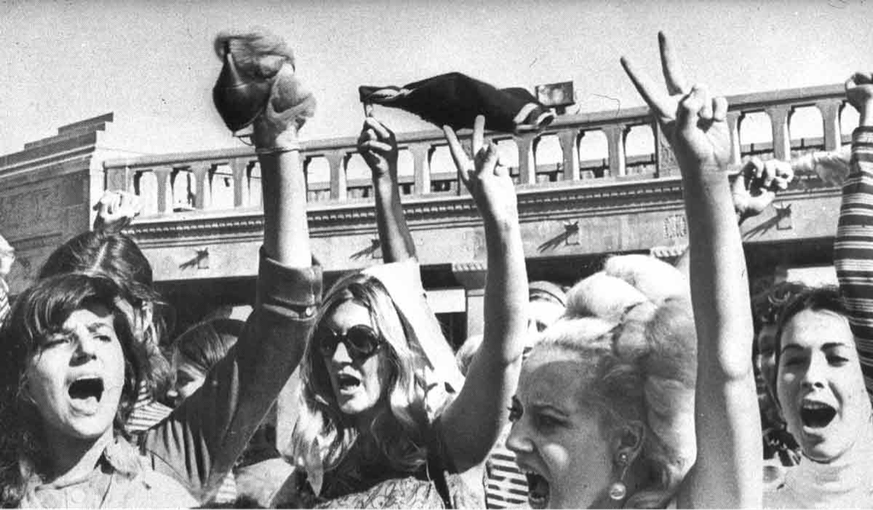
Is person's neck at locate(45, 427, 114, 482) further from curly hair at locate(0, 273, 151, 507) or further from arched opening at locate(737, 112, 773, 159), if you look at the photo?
arched opening at locate(737, 112, 773, 159)

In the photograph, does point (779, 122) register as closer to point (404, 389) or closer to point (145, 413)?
point (404, 389)

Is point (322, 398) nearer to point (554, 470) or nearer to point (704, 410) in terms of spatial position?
point (554, 470)

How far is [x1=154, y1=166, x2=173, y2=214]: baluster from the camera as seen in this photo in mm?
4715

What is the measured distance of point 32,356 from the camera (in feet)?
12.4

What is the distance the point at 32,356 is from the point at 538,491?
1.60 metres

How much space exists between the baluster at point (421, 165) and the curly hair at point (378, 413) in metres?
0.85

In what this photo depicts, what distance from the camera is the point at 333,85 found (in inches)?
175

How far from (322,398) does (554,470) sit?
0.82 m

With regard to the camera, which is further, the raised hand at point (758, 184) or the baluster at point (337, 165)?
the baluster at point (337, 165)

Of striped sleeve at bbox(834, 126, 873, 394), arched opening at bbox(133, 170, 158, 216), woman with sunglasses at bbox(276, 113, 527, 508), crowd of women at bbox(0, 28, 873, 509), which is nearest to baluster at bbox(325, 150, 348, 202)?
crowd of women at bbox(0, 28, 873, 509)

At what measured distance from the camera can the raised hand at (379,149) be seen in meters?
3.86

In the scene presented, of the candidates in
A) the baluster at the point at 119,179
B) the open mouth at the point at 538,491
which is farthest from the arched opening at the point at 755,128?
the baluster at the point at 119,179

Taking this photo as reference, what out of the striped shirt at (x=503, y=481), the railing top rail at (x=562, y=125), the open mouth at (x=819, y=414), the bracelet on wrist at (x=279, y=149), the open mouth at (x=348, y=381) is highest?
the railing top rail at (x=562, y=125)

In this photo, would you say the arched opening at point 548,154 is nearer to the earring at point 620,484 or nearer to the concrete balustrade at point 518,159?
the concrete balustrade at point 518,159
